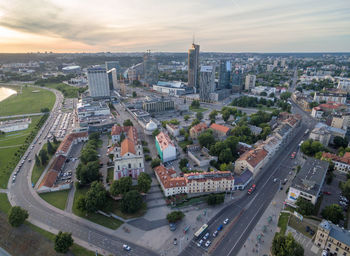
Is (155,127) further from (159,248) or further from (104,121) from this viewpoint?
(159,248)

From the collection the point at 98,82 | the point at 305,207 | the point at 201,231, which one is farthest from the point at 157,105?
the point at 305,207

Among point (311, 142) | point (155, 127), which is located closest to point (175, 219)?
point (155, 127)

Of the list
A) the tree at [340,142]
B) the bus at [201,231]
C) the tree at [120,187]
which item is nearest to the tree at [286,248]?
the bus at [201,231]

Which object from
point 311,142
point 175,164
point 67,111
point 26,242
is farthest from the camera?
point 67,111

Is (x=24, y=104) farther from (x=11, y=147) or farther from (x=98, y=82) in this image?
(x=11, y=147)

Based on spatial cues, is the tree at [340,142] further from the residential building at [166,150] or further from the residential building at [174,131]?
the residential building at [166,150]
